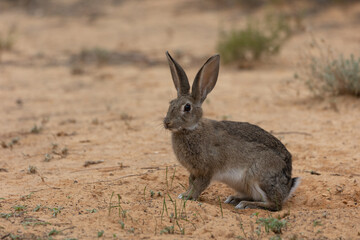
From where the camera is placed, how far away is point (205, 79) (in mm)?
4781

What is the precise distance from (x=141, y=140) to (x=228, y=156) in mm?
1966

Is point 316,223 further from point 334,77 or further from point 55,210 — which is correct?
point 334,77

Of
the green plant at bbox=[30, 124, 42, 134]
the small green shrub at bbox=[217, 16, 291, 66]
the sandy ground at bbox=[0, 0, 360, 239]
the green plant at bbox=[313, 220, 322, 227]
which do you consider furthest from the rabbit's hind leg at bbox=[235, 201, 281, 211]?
the small green shrub at bbox=[217, 16, 291, 66]

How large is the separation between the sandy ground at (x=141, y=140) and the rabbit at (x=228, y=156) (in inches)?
8.8

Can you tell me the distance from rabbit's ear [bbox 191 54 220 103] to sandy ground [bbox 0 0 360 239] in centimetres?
78

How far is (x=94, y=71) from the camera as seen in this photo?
11164mm

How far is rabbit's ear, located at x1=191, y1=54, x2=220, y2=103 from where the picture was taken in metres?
4.67

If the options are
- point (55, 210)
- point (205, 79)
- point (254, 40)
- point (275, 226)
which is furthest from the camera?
point (254, 40)

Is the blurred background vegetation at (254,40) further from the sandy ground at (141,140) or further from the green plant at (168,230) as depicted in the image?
the green plant at (168,230)

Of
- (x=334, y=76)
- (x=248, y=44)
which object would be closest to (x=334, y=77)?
(x=334, y=76)

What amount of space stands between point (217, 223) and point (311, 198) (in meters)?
1.26

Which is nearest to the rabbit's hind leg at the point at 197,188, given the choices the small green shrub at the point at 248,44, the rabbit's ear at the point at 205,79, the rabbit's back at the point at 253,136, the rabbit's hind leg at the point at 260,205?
the rabbit's hind leg at the point at 260,205

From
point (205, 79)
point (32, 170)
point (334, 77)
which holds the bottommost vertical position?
point (32, 170)

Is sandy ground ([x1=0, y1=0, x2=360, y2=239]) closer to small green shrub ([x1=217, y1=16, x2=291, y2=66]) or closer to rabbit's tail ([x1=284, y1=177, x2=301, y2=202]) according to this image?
rabbit's tail ([x1=284, y1=177, x2=301, y2=202])
